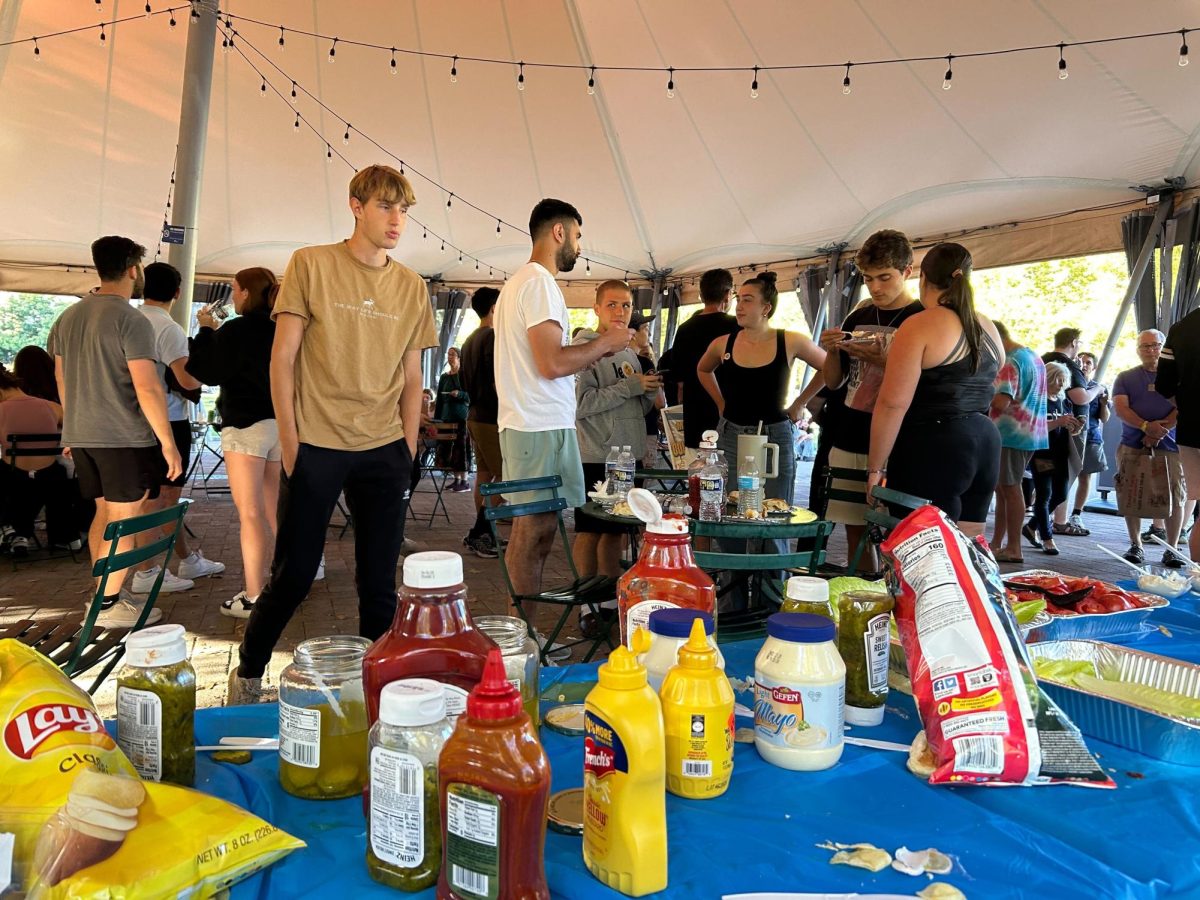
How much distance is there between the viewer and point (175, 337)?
12.6 ft

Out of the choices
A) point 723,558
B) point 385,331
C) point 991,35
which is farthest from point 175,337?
point 991,35

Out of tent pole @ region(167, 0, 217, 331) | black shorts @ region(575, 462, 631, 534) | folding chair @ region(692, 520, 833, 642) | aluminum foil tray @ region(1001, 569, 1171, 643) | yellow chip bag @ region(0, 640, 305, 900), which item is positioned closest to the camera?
yellow chip bag @ region(0, 640, 305, 900)

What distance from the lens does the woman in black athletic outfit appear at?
8.00 feet

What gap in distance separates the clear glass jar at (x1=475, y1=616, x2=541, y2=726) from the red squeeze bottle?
0.27 meters

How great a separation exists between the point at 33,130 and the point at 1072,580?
38.8 feet

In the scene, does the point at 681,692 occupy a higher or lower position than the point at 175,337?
lower

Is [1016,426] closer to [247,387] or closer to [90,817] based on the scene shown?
[247,387]

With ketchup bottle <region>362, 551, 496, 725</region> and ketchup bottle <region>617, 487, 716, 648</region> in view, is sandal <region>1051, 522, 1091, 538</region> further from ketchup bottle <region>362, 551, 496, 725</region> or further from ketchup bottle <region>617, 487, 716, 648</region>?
ketchup bottle <region>362, 551, 496, 725</region>

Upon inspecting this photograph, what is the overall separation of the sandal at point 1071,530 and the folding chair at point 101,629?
7039mm

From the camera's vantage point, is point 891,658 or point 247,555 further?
point 247,555

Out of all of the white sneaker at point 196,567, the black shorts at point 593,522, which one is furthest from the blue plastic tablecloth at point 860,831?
the white sneaker at point 196,567

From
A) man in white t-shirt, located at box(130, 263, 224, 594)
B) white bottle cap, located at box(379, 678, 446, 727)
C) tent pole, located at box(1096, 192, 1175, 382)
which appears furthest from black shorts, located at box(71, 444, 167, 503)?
tent pole, located at box(1096, 192, 1175, 382)

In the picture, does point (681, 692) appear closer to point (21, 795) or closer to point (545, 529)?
point (21, 795)

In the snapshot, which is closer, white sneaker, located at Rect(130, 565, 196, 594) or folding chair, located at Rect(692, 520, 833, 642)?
folding chair, located at Rect(692, 520, 833, 642)
